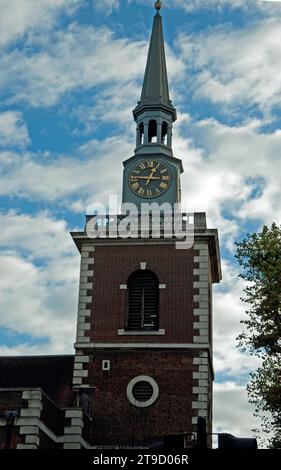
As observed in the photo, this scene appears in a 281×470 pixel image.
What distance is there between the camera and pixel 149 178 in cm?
3444

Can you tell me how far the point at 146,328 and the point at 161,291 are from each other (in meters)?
1.55

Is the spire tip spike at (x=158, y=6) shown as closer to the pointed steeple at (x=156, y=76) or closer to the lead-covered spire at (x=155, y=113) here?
the pointed steeple at (x=156, y=76)

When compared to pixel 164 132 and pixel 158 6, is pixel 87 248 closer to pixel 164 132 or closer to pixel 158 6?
pixel 164 132

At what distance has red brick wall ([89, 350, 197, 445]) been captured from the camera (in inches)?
1148

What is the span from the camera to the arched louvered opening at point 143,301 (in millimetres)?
31266

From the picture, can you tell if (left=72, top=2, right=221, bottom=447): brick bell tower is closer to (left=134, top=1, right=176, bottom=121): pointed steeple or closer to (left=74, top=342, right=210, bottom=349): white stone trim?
(left=74, top=342, right=210, bottom=349): white stone trim

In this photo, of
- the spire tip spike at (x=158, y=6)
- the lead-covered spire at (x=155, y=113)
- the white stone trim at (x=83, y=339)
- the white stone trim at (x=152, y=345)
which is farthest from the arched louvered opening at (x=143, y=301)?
the spire tip spike at (x=158, y=6)

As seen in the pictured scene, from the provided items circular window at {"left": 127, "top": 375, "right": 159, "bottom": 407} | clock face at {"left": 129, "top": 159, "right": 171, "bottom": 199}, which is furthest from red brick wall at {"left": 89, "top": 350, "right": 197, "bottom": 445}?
clock face at {"left": 129, "top": 159, "right": 171, "bottom": 199}

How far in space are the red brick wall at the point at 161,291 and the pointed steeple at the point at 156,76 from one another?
7.33 meters

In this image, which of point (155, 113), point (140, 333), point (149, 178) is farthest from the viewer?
point (155, 113)

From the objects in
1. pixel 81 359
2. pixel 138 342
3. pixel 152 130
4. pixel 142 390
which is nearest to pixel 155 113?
pixel 152 130
